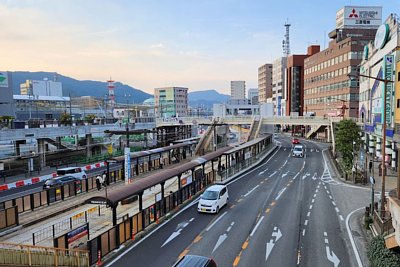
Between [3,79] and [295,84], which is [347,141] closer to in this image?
[3,79]

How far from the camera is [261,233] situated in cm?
1930

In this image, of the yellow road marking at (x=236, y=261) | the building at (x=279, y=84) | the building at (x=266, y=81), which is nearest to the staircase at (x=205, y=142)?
the yellow road marking at (x=236, y=261)

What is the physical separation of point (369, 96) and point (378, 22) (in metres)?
53.6

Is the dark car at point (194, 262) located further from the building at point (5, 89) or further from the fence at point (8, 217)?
the building at point (5, 89)

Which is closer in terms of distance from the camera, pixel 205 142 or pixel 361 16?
pixel 205 142

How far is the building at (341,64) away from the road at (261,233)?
60399mm

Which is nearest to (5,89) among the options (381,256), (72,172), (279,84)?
(72,172)

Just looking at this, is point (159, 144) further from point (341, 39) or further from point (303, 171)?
point (341, 39)

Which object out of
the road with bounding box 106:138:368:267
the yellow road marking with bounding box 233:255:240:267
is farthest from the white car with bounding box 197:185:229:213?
the yellow road marking with bounding box 233:255:240:267

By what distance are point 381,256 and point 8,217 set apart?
20.0 meters

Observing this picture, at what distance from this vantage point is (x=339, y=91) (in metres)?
89.1

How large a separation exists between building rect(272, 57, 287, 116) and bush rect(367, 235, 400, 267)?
424 feet

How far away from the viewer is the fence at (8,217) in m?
19.3

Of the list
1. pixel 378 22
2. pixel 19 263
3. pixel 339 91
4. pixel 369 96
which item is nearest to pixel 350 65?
pixel 339 91
